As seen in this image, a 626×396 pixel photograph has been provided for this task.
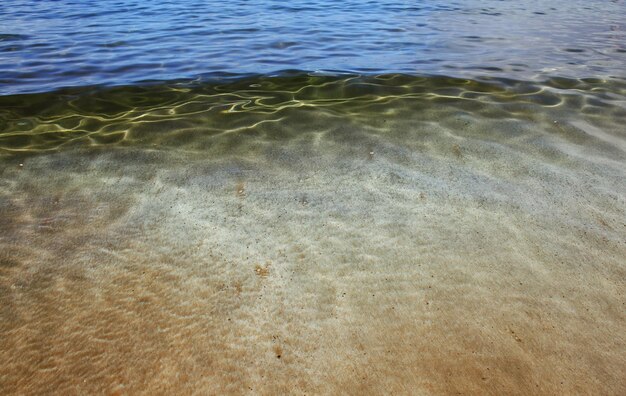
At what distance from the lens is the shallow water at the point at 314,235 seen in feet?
5.05

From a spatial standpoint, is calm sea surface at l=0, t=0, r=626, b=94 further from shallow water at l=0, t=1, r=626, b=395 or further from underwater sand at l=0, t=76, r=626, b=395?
underwater sand at l=0, t=76, r=626, b=395

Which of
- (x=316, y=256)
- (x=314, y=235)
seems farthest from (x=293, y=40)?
(x=316, y=256)

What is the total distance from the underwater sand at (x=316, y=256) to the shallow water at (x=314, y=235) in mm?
11

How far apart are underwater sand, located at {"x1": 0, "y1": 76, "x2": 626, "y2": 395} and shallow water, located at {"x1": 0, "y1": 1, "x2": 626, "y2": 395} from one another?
0.4 inches

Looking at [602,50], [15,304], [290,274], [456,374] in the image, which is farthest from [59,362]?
[602,50]

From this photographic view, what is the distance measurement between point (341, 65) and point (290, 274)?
4.35 m

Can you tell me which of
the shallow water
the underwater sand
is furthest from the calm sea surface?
the underwater sand

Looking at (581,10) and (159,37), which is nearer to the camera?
(159,37)

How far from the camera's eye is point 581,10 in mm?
10320

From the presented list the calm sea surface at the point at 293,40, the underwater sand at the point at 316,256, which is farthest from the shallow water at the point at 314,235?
the calm sea surface at the point at 293,40

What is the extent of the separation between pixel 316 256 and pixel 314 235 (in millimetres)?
176

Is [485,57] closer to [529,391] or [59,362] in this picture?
[529,391]

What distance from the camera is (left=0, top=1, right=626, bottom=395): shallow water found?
154 cm

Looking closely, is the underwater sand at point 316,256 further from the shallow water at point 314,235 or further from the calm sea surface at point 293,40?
the calm sea surface at point 293,40
